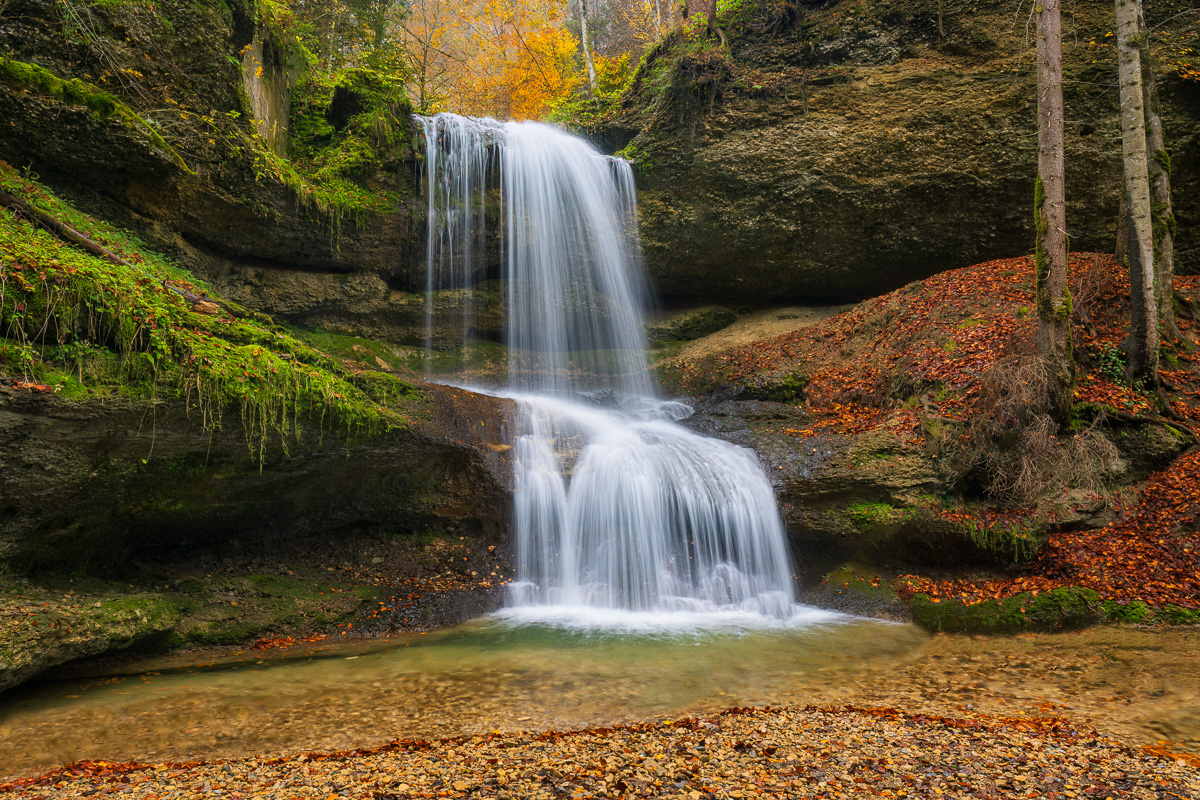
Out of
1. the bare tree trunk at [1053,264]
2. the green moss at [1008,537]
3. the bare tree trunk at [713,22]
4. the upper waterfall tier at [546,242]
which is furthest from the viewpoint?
the bare tree trunk at [713,22]

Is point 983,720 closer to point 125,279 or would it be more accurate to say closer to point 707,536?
point 707,536

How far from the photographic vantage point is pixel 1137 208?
796cm

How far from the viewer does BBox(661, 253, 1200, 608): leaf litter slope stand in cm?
668

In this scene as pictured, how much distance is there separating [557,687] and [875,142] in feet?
39.0

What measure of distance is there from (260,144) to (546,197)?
546 cm

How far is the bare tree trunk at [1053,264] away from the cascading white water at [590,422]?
13.2 feet

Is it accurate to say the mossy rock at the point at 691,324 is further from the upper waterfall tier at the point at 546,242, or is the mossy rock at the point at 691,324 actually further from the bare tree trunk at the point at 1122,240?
the bare tree trunk at the point at 1122,240

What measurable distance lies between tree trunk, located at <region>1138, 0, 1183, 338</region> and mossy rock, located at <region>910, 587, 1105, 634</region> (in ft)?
17.9

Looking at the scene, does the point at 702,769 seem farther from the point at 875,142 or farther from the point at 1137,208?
the point at 875,142

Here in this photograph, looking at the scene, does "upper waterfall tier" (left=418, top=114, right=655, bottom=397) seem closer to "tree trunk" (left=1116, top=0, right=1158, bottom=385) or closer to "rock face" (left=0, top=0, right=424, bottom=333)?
"rock face" (left=0, top=0, right=424, bottom=333)

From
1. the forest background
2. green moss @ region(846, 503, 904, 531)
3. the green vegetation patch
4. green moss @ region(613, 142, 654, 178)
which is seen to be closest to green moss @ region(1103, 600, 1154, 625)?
green moss @ region(846, 503, 904, 531)

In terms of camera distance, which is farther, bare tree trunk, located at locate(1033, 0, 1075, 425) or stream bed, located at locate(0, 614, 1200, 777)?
bare tree trunk, located at locate(1033, 0, 1075, 425)

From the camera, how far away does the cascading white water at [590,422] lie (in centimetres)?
791

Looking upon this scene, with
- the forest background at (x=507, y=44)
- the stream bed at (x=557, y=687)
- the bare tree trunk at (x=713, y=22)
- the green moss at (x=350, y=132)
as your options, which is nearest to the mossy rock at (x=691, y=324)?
the forest background at (x=507, y=44)
